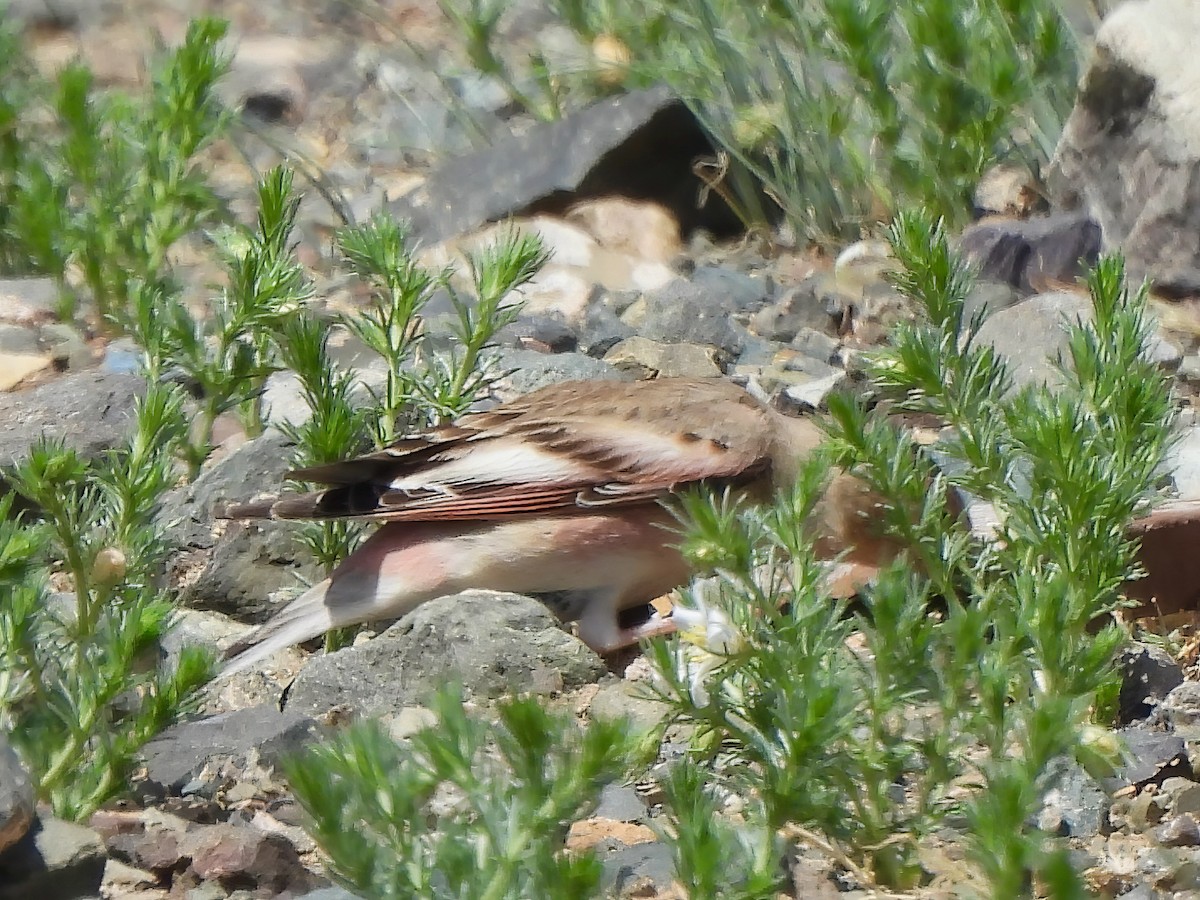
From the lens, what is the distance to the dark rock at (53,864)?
309 centimetres

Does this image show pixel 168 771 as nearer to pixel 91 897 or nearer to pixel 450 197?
pixel 91 897

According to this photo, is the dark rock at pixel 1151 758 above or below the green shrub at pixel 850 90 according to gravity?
below

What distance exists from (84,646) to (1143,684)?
2.23 meters

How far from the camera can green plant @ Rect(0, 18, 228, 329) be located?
215 inches

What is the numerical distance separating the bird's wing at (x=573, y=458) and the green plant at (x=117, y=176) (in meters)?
1.29

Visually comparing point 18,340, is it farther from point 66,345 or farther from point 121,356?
point 121,356

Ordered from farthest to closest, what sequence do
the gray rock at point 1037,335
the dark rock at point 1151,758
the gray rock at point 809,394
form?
the gray rock at point 809,394
the gray rock at point 1037,335
the dark rock at point 1151,758

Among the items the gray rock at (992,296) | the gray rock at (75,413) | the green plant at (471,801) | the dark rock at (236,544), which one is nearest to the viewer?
the green plant at (471,801)

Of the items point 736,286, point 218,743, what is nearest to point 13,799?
point 218,743

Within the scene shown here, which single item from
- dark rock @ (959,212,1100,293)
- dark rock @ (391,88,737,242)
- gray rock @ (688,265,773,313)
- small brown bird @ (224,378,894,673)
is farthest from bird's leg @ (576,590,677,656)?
dark rock @ (391,88,737,242)

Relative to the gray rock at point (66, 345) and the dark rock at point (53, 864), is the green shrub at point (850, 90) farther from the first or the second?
the dark rock at point (53, 864)

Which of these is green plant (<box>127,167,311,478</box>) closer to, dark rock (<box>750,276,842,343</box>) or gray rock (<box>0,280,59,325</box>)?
gray rock (<box>0,280,59,325</box>)

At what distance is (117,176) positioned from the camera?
6.18 metres

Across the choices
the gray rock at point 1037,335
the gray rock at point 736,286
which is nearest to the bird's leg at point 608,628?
the gray rock at point 1037,335
